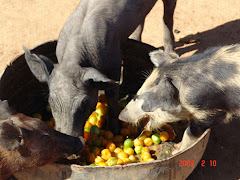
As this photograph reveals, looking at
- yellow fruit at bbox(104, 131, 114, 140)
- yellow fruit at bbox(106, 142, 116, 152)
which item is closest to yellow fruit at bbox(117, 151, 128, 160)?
yellow fruit at bbox(106, 142, 116, 152)

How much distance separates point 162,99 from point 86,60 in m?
1.20

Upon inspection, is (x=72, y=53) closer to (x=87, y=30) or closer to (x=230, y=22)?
(x=87, y=30)

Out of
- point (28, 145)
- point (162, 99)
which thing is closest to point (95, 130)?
point (28, 145)

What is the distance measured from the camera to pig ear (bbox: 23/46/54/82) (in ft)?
11.8

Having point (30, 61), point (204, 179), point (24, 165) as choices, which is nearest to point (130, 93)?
point (204, 179)

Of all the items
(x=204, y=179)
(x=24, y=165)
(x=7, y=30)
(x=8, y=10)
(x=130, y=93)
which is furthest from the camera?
(x=8, y=10)

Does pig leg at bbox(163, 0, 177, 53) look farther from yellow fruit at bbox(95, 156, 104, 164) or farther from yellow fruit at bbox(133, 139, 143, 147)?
yellow fruit at bbox(95, 156, 104, 164)

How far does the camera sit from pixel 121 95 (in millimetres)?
5691

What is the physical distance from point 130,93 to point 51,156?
2.57 m

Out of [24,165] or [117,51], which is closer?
[24,165]

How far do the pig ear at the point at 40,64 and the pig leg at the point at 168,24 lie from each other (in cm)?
308

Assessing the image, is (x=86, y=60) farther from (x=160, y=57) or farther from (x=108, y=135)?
(x=108, y=135)

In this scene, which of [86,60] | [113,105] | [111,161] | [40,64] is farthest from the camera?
[113,105]

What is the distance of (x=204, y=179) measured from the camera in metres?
4.68
